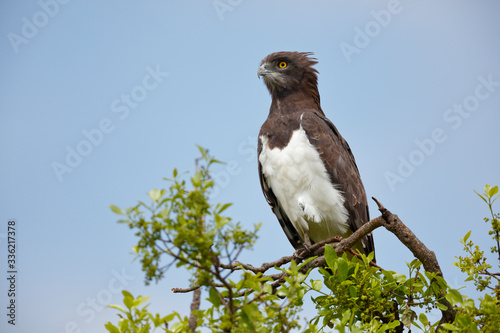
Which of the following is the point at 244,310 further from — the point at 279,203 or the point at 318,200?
the point at 279,203

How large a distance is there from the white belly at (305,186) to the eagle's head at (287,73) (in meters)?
1.07

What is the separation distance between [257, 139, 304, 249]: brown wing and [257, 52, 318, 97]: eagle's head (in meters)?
1.30

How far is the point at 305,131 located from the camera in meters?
6.51

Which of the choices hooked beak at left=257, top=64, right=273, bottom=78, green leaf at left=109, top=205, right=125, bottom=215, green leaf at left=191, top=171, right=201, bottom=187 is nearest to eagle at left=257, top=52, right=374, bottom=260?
hooked beak at left=257, top=64, right=273, bottom=78

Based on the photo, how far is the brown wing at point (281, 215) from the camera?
712cm

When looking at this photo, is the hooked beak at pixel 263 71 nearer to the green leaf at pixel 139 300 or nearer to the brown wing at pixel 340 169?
the brown wing at pixel 340 169

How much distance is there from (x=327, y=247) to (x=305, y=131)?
7.62ft

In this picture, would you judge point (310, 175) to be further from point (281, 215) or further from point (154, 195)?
point (154, 195)

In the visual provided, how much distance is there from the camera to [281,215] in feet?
23.8

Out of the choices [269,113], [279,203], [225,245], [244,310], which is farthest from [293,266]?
[269,113]

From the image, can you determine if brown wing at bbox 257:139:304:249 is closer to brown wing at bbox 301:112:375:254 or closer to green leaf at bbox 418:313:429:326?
brown wing at bbox 301:112:375:254

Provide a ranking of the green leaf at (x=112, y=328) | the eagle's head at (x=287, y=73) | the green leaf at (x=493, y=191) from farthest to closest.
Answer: the eagle's head at (x=287, y=73)
the green leaf at (x=493, y=191)
the green leaf at (x=112, y=328)

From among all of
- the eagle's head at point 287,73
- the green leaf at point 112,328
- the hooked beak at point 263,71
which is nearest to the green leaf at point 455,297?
the green leaf at point 112,328

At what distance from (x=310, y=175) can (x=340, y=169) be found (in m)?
0.42
